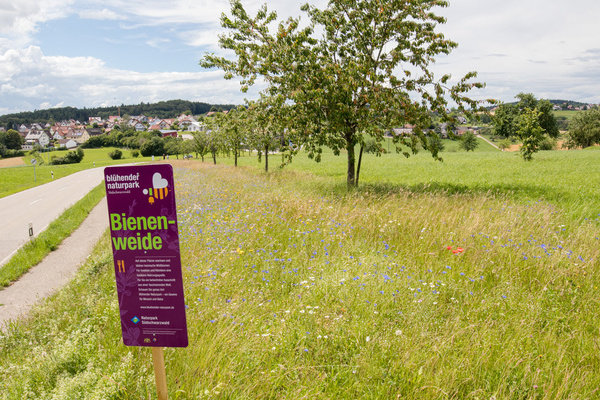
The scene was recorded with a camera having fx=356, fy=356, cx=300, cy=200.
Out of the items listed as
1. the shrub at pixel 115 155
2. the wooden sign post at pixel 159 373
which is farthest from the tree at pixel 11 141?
the wooden sign post at pixel 159 373

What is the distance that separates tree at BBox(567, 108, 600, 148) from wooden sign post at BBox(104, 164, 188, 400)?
9037 centimetres

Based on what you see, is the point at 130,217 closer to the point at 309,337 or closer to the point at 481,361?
the point at 309,337

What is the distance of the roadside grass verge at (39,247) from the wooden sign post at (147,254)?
7.58 metres

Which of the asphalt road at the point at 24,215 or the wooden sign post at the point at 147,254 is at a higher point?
the wooden sign post at the point at 147,254

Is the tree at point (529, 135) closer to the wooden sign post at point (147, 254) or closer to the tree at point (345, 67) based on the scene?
the tree at point (345, 67)

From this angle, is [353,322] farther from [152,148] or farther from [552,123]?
[152,148]

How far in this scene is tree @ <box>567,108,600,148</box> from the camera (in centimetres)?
7056

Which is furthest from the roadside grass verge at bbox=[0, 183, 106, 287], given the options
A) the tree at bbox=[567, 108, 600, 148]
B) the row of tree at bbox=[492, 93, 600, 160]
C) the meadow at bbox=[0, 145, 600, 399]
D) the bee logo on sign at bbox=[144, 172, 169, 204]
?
the tree at bbox=[567, 108, 600, 148]

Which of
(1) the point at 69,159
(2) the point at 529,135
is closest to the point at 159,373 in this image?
(2) the point at 529,135

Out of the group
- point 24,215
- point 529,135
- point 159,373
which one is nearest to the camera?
point 159,373

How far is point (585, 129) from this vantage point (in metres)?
71.7

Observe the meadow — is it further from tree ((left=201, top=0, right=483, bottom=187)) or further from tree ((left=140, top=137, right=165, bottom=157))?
tree ((left=140, top=137, right=165, bottom=157))

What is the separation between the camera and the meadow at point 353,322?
3039mm

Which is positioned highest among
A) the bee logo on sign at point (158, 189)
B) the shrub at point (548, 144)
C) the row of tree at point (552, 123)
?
the row of tree at point (552, 123)
